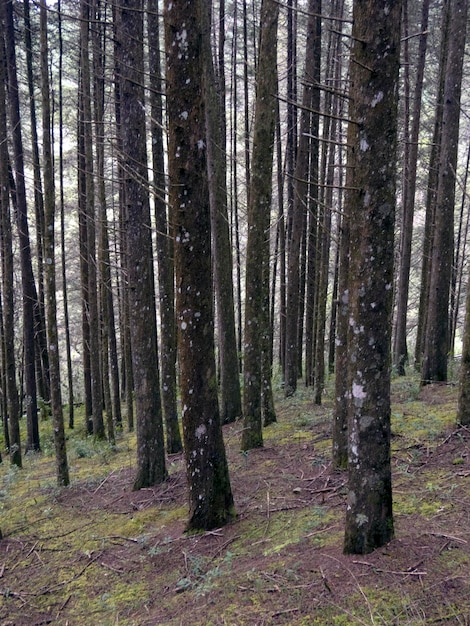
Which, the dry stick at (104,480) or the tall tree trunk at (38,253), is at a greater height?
the tall tree trunk at (38,253)

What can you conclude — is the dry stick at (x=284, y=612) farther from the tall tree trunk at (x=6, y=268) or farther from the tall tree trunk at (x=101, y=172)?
the tall tree trunk at (x=6, y=268)

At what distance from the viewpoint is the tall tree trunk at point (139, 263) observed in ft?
22.7

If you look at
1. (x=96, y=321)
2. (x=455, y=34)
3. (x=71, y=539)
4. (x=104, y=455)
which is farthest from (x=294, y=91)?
(x=71, y=539)

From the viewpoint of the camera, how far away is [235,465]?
300 inches

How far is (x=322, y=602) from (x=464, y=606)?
3.33 ft

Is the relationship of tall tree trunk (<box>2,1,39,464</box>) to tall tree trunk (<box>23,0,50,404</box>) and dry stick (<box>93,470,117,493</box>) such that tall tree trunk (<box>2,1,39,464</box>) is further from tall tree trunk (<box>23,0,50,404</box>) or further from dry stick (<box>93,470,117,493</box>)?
dry stick (<box>93,470,117,493</box>)

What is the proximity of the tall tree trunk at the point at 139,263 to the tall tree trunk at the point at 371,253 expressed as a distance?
3.93m

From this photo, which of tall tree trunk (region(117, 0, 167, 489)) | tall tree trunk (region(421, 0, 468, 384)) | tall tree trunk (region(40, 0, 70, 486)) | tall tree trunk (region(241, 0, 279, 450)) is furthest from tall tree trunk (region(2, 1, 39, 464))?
tall tree trunk (region(421, 0, 468, 384))

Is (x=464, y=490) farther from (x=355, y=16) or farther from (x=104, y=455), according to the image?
(x=104, y=455)

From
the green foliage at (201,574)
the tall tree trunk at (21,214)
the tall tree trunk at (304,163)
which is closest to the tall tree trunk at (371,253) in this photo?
the green foliage at (201,574)

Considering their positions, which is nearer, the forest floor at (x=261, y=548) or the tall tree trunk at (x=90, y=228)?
the forest floor at (x=261, y=548)

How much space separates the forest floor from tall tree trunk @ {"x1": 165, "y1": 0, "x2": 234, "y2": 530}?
1.91 ft

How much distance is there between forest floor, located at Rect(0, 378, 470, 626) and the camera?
3.51 m

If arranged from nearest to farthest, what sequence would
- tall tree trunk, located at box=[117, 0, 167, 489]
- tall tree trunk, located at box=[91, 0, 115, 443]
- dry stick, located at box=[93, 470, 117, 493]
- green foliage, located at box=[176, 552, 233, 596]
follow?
green foliage, located at box=[176, 552, 233, 596], tall tree trunk, located at box=[117, 0, 167, 489], dry stick, located at box=[93, 470, 117, 493], tall tree trunk, located at box=[91, 0, 115, 443]
